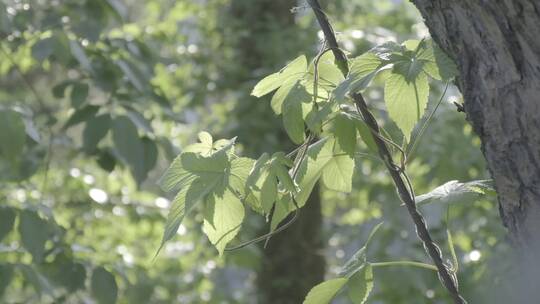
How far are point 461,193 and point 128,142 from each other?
1.33m

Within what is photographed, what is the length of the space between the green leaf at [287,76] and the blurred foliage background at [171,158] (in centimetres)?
105

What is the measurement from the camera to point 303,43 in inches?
147

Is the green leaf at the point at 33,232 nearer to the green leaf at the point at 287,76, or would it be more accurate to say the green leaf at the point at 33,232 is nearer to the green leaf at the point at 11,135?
the green leaf at the point at 11,135

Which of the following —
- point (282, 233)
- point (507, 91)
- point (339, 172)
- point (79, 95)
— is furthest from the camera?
point (282, 233)

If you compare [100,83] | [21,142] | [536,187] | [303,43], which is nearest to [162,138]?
[100,83]

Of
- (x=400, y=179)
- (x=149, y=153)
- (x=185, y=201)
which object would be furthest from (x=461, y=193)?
(x=149, y=153)

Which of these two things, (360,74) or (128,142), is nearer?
(360,74)

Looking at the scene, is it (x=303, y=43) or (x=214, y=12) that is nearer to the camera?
(x=303, y=43)

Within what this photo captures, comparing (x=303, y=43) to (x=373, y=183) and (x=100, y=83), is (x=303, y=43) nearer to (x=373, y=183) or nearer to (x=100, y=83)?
(x=373, y=183)

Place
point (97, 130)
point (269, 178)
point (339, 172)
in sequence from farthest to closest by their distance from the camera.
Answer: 1. point (97, 130)
2. point (339, 172)
3. point (269, 178)

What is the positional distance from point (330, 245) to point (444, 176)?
1070 millimetres

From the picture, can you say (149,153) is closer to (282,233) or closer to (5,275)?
(5,275)

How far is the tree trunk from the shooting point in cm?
73

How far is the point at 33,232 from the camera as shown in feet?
6.17
